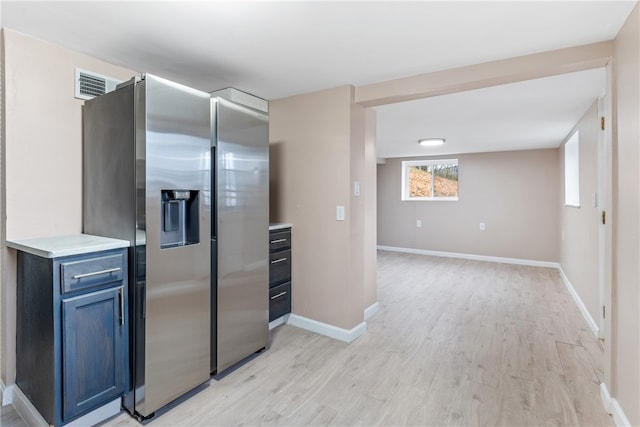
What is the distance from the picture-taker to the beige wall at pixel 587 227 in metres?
3.02

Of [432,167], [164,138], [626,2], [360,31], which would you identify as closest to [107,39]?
[164,138]

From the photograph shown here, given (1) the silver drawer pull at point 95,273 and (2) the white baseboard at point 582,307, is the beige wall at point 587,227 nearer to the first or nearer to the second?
(2) the white baseboard at point 582,307

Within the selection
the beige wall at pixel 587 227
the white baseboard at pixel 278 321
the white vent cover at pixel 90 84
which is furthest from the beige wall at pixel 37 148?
the beige wall at pixel 587 227

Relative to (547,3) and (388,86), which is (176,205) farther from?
(547,3)

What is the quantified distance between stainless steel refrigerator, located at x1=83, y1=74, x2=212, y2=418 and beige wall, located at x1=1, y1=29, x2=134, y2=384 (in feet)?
0.29

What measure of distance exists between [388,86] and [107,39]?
1946mm

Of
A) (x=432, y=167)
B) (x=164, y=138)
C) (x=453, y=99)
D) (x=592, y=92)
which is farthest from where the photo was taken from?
(x=432, y=167)

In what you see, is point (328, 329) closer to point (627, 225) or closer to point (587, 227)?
point (627, 225)

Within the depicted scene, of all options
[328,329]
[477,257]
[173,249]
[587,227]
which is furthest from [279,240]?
[477,257]

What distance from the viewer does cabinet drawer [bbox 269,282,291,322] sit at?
288cm

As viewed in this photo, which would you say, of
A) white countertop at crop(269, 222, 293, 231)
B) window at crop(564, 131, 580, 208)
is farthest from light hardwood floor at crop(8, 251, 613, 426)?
window at crop(564, 131, 580, 208)

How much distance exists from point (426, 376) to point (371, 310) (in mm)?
1213

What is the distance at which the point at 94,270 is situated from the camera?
1.66 m

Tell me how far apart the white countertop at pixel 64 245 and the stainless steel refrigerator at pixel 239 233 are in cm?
59
